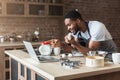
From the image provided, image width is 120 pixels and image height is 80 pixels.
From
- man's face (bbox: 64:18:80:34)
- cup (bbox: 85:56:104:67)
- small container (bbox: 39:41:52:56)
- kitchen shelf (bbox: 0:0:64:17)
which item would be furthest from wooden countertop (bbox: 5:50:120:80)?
kitchen shelf (bbox: 0:0:64:17)

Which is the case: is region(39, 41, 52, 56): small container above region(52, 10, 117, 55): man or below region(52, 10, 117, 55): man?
below

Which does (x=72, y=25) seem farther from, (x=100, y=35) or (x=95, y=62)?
(x=95, y=62)

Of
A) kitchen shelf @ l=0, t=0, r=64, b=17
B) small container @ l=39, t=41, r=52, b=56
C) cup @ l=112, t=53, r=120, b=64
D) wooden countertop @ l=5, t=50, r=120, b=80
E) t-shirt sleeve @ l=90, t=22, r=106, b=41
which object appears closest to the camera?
wooden countertop @ l=5, t=50, r=120, b=80

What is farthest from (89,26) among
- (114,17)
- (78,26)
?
(114,17)

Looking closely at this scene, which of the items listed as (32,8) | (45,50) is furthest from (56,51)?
(32,8)

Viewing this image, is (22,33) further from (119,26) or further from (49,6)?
(119,26)

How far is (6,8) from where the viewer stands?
4602mm

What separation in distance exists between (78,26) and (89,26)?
0.46ft

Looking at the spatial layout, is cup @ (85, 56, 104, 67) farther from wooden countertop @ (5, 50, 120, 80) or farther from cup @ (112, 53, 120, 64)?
cup @ (112, 53, 120, 64)

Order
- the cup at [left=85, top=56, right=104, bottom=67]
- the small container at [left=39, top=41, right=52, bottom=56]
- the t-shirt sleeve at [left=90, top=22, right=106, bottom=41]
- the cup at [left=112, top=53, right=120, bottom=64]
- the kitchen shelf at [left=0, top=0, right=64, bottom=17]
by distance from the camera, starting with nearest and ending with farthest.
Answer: the cup at [left=85, top=56, right=104, bottom=67]
the cup at [left=112, top=53, right=120, bottom=64]
the small container at [left=39, top=41, right=52, bottom=56]
the t-shirt sleeve at [left=90, top=22, right=106, bottom=41]
the kitchen shelf at [left=0, top=0, right=64, bottom=17]

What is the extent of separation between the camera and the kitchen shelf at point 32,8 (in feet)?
15.2

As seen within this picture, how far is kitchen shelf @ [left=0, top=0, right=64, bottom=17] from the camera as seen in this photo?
15.2 feet

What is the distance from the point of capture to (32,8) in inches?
193

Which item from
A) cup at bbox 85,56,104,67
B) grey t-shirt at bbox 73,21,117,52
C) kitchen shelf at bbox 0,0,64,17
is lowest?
cup at bbox 85,56,104,67
